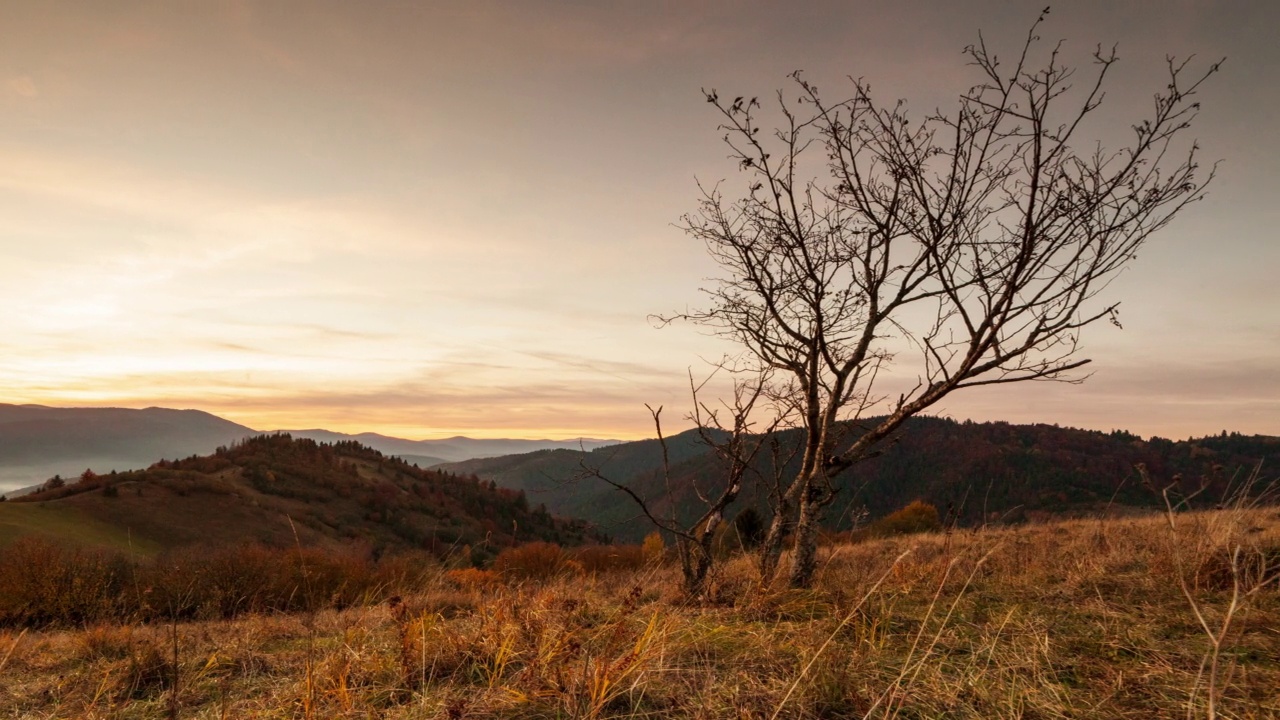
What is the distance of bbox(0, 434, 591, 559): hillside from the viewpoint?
38.4 m

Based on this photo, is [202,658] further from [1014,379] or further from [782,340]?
[1014,379]

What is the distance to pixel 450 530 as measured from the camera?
67312 mm

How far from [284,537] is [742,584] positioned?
51.2 metres

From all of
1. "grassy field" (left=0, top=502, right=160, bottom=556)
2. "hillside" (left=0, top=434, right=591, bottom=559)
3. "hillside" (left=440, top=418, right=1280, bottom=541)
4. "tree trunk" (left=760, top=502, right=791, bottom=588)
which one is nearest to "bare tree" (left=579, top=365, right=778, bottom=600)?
"tree trunk" (left=760, top=502, right=791, bottom=588)

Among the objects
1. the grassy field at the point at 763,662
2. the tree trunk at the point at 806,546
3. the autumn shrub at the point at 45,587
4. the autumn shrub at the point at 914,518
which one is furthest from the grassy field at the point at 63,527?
the autumn shrub at the point at 914,518

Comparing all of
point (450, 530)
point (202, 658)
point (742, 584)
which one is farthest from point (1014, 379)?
point (450, 530)

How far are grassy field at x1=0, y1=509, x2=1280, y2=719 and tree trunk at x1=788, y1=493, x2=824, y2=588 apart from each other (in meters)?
0.89

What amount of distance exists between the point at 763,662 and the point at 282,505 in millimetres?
63344

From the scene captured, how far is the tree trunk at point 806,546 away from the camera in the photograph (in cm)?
570

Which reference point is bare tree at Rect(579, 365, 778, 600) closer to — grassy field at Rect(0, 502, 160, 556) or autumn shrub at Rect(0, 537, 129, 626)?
autumn shrub at Rect(0, 537, 129, 626)

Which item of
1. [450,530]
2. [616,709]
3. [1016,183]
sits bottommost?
[450,530]

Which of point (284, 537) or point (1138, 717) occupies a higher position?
point (1138, 717)

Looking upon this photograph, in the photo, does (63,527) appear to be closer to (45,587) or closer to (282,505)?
(282,505)

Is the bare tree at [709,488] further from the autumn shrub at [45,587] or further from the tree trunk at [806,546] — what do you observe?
the autumn shrub at [45,587]
